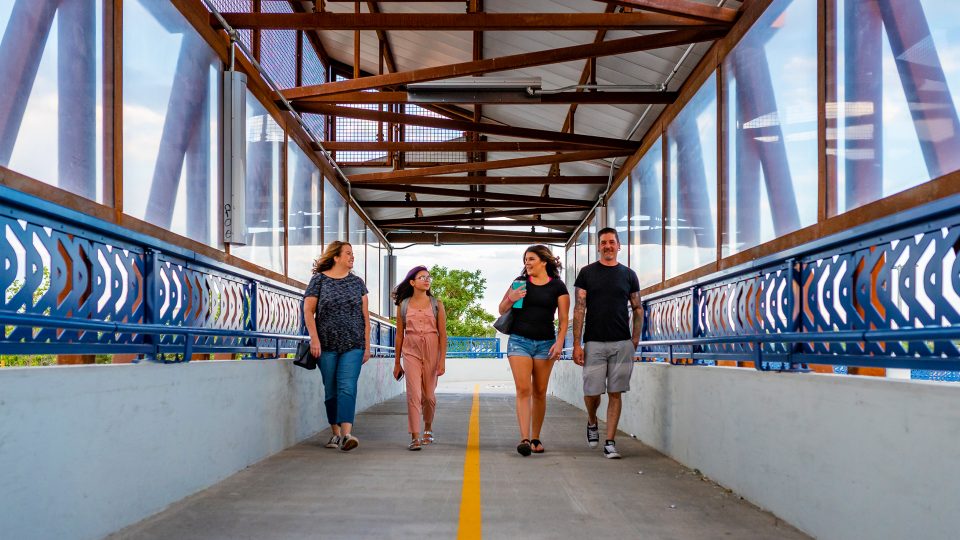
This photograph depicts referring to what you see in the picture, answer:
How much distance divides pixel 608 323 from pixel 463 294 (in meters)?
74.1

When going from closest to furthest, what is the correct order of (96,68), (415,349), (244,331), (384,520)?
(384,520)
(96,68)
(244,331)
(415,349)

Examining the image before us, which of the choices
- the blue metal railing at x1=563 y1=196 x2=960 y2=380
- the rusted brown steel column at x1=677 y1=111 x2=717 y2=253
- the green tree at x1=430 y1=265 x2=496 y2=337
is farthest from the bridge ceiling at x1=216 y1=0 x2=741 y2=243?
the green tree at x1=430 y1=265 x2=496 y2=337

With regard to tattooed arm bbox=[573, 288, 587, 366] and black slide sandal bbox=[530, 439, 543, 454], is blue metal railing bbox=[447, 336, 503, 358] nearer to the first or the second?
black slide sandal bbox=[530, 439, 543, 454]

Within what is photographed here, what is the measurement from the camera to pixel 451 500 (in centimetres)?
612

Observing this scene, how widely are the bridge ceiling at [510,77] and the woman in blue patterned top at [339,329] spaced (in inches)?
107

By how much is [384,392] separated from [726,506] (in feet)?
45.1

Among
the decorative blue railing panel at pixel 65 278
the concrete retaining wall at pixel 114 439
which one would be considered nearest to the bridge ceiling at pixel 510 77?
the concrete retaining wall at pixel 114 439

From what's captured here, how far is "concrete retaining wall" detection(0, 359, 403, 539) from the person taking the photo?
399cm

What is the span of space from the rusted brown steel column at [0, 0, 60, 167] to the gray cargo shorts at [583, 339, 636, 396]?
5186 millimetres

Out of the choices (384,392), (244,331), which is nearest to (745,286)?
(244,331)

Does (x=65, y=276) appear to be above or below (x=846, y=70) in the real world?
below

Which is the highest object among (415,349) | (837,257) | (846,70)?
(846,70)

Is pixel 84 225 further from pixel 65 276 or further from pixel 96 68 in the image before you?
pixel 96 68

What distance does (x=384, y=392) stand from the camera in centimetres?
1923
